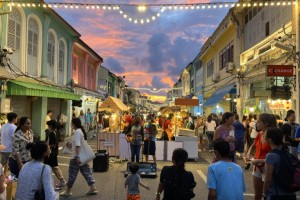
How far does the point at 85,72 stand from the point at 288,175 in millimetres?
26706

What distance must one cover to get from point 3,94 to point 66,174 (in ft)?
15.0

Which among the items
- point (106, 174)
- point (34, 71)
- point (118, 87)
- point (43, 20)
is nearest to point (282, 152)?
point (106, 174)

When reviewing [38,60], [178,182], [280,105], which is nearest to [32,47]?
[38,60]

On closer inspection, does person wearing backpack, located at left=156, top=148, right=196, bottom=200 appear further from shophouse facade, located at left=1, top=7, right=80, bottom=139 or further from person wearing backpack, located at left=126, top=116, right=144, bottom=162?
shophouse facade, located at left=1, top=7, right=80, bottom=139

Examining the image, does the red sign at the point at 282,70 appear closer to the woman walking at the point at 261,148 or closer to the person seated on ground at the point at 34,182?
the woman walking at the point at 261,148

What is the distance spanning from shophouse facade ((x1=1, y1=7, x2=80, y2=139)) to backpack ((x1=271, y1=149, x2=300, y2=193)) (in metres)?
10.9

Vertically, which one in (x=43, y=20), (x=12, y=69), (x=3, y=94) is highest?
(x=43, y=20)

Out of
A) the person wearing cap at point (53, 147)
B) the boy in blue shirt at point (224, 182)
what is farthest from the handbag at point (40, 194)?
the person wearing cap at point (53, 147)

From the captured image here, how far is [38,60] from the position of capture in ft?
57.5

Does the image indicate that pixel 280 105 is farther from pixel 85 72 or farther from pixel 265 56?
pixel 85 72

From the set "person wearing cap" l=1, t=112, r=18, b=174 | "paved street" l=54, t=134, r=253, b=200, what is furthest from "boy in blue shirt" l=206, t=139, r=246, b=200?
"person wearing cap" l=1, t=112, r=18, b=174

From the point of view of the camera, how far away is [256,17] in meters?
17.8

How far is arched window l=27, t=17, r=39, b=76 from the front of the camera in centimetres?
1638

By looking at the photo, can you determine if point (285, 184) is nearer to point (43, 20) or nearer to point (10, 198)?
point (10, 198)
